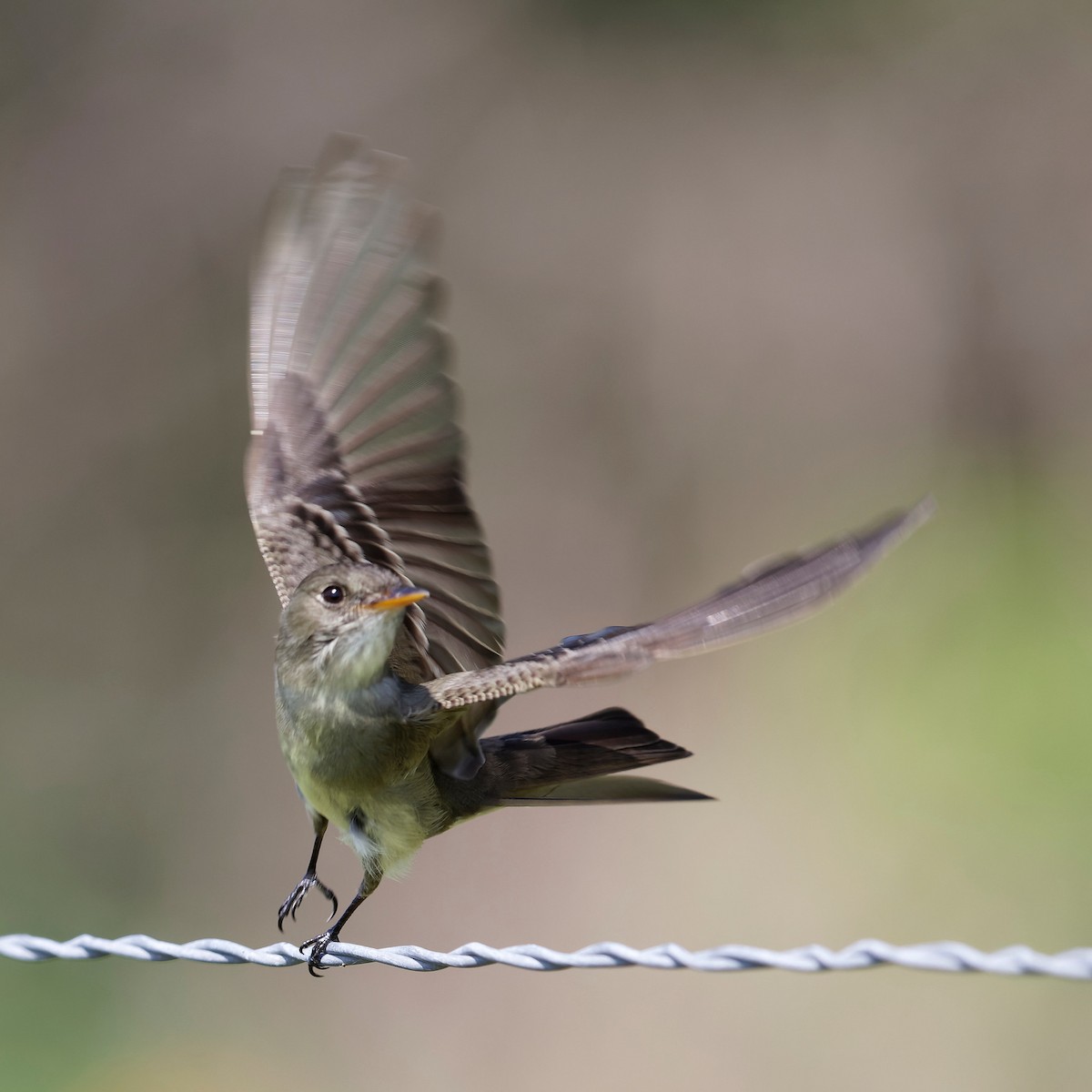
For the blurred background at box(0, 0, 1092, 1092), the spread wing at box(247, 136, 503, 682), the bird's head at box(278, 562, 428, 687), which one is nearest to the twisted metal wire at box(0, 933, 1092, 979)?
the bird's head at box(278, 562, 428, 687)

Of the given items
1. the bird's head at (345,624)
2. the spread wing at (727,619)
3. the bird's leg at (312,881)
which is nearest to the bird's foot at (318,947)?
the bird's leg at (312,881)

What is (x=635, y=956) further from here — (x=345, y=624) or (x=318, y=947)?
(x=345, y=624)

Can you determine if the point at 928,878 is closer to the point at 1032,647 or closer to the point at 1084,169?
the point at 1032,647

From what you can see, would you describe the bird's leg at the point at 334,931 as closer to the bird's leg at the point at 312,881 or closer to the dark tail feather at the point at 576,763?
the bird's leg at the point at 312,881

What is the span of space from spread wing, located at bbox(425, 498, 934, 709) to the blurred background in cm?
434

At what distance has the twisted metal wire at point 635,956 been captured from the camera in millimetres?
2156

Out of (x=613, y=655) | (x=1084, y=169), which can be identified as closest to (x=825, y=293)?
(x=1084, y=169)

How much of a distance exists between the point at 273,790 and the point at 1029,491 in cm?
538

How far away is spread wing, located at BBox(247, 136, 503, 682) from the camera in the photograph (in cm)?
427

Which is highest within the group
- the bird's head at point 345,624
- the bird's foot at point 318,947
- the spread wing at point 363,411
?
the spread wing at point 363,411

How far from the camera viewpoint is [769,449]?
1045 cm

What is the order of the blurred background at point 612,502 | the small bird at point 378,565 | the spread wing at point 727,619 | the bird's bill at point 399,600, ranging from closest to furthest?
the spread wing at point 727,619 → the bird's bill at point 399,600 → the small bird at point 378,565 → the blurred background at point 612,502

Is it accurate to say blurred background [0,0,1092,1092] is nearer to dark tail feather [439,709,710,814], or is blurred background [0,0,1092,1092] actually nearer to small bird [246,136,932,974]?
small bird [246,136,932,974]

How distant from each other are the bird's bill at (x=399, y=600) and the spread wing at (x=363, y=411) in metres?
0.48
